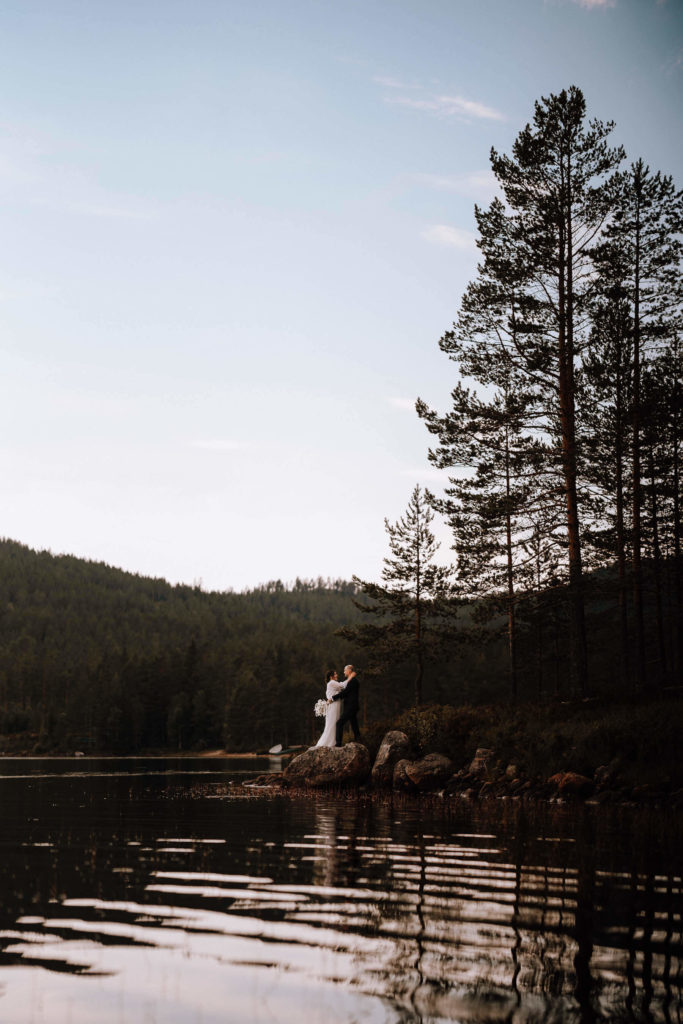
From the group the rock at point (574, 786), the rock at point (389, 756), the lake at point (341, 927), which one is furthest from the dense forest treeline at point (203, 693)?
the lake at point (341, 927)

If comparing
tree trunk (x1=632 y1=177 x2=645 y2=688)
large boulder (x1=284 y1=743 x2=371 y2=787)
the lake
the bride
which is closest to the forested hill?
the bride

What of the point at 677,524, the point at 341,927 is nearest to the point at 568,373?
the point at 677,524

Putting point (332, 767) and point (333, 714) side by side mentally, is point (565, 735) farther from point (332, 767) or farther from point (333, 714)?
point (333, 714)

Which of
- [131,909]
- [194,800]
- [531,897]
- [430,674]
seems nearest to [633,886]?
[531,897]

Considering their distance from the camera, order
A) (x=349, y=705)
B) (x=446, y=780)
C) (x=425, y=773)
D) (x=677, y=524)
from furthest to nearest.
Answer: (x=677, y=524) < (x=349, y=705) < (x=446, y=780) < (x=425, y=773)

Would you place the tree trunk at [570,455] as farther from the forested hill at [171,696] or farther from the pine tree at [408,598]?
the forested hill at [171,696]

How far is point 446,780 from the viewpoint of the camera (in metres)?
23.0

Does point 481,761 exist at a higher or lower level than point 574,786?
higher

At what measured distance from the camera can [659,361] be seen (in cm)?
3478

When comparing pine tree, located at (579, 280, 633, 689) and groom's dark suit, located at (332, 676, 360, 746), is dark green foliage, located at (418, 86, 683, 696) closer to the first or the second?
pine tree, located at (579, 280, 633, 689)

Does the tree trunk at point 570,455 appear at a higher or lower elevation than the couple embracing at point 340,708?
higher

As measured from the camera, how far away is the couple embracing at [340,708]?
90.4 ft

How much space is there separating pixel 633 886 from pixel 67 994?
510 cm

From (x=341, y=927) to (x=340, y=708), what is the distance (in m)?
21.9
